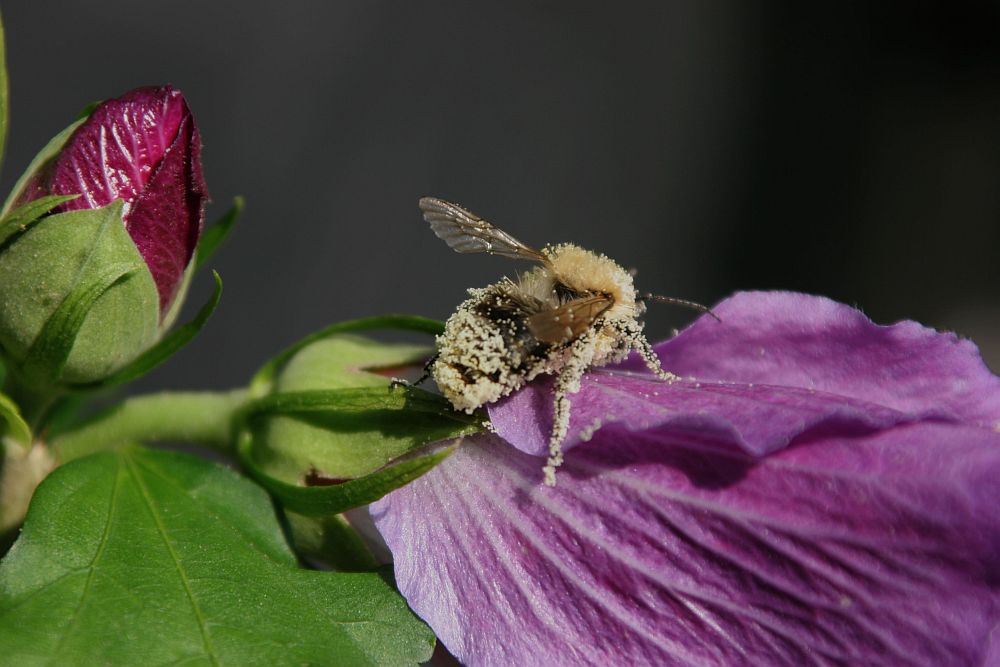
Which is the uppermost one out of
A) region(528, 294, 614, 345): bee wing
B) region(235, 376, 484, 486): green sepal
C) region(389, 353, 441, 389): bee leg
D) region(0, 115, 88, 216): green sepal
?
region(0, 115, 88, 216): green sepal

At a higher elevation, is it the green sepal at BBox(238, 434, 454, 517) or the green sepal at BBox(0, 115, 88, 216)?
the green sepal at BBox(0, 115, 88, 216)

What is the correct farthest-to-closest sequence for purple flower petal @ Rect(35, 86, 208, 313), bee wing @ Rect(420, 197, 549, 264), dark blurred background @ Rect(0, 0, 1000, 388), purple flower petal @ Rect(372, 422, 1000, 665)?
dark blurred background @ Rect(0, 0, 1000, 388), bee wing @ Rect(420, 197, 549, 264), purple flower petal @ Rect(35, 86, 208, 313), purple flower petal @ Rect(372, 422, 1000, 665)

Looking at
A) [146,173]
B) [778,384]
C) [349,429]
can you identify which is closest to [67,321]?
[146,173]

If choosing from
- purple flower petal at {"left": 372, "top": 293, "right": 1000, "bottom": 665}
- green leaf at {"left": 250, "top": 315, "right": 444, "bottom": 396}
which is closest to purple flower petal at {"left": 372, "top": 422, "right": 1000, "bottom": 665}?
purple flower petal at {"left": 372, "top": 293, "right": 1000, "bottom": 665}

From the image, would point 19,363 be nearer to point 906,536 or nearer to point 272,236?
point 906,536

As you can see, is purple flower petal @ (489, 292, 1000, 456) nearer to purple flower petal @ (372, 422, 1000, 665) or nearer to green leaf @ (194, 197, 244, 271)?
purple flower petal @ (372, 422, 1000, 665)

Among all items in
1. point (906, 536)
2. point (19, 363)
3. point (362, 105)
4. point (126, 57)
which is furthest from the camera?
point (362, 105)

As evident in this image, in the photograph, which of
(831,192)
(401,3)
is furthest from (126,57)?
(831,192)
